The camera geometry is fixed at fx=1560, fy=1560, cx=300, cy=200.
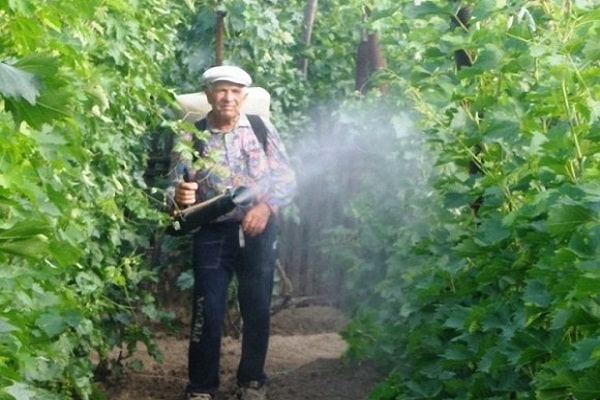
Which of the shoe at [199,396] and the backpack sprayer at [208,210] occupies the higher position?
the backpack sprayer at [208,210]

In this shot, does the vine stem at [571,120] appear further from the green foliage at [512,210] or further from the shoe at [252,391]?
the shoe at [252,391]

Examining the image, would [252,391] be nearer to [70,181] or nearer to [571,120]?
[70,181]

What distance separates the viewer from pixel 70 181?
5836 mm

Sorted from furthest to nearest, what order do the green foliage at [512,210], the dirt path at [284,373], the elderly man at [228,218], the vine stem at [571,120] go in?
the dirt path at [284,373] < the elderly man at [228,218] < the vine stem at [571,120] < the green foliage at [512,210]

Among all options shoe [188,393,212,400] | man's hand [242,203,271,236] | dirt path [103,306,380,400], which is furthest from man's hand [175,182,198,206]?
dirt path [103,306,380,400]

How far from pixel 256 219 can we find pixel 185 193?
41 centimetres

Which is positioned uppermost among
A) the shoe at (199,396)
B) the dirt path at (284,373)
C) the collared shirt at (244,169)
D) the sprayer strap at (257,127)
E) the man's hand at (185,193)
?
the sprayer strap at (257,127)

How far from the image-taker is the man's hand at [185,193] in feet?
26.6

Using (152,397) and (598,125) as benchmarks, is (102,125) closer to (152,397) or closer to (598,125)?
(152,397)

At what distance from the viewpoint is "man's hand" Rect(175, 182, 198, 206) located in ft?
26.6

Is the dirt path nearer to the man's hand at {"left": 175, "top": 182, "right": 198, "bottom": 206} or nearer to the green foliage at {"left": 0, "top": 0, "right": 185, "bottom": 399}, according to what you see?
the green foliage at {"left": 0, "top": 0, "right": 185, "bottom": 399}

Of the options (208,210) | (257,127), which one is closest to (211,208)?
(208,210)

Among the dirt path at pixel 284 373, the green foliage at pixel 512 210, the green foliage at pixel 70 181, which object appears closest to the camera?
the green foliage at pixel 70 181

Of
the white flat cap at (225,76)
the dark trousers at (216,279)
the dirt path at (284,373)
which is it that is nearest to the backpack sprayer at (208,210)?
the dark trousers at (216,279)
